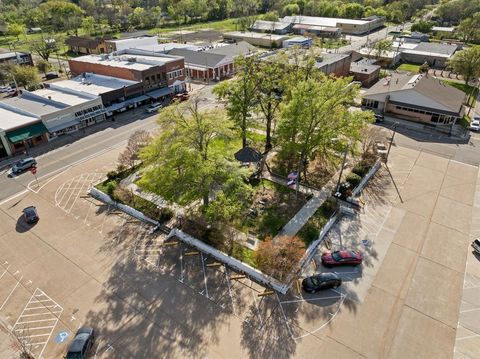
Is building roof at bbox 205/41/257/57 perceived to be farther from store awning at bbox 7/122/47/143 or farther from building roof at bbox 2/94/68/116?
store awning at bbox 7/122/47/143

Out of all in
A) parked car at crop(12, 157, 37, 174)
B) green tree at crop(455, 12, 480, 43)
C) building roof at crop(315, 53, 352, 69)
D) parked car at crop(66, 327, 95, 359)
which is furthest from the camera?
green tree at crop(455, 12, 480, 43)

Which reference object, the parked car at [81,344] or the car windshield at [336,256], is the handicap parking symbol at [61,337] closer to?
the parked car at [81,344]

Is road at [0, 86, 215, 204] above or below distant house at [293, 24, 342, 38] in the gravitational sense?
below

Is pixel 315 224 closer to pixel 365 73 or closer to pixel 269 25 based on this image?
pixel 365 73

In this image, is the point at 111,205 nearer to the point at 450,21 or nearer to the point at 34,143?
the point at 34,143

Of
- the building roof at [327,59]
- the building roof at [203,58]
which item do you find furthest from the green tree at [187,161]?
the building roof at [203,58]

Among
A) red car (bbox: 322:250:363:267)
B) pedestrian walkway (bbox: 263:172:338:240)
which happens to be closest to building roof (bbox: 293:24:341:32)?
pedestrian walkway (bbox: 263:172:338:240)

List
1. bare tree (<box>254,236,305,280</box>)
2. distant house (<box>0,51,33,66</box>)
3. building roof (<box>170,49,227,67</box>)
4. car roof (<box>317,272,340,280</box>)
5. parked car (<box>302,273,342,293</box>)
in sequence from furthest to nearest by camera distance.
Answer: distant house (<box>0,51,33,66</box>) → building roof (<box>170,49,227,67</box>) → car roof (<box>317,272,340,280</box>) → bare tree (<box>254,236,305,280</box>) → parked car (<box>302,273,342,293</box>)
